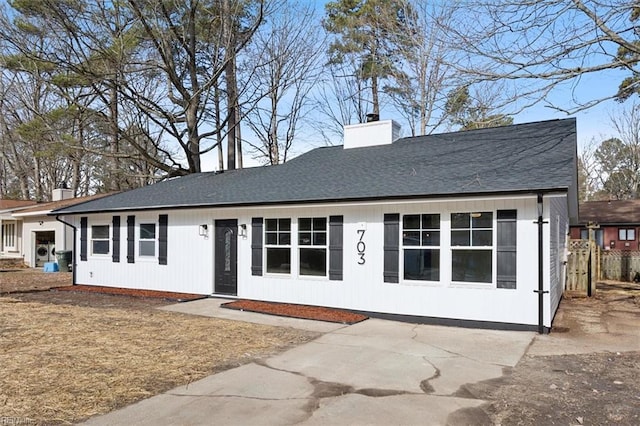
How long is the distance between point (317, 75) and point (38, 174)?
20.4 m

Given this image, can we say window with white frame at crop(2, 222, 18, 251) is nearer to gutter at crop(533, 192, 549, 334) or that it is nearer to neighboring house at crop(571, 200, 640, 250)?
gutter at crop(533, 192, 549, 334)

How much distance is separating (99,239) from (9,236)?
544 inches

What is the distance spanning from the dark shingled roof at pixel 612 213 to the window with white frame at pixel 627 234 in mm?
713

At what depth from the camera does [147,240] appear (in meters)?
13.4

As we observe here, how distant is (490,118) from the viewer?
866cm

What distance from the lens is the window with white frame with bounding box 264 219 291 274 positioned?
35.5ft

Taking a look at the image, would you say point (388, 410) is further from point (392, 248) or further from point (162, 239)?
point (162, 239)

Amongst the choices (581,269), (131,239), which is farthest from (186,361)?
(581,269)

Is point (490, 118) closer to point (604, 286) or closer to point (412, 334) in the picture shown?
point (412, 334)

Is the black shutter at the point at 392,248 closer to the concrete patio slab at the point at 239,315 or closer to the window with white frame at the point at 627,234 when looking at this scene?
the concrete patio slab at the point at 239,315

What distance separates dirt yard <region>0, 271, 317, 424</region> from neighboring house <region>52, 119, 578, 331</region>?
2175 millimetres

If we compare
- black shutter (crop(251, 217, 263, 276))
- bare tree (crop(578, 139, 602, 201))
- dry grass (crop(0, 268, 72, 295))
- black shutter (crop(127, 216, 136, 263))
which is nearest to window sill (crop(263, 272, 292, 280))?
black shutter (crop(251, 217, 263, 276))

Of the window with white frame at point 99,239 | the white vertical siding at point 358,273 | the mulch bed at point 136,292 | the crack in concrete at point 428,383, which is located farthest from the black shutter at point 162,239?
the crack in concrete at point 428,383

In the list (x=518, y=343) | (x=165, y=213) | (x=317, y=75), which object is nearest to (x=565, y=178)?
(x=518, y=343)
